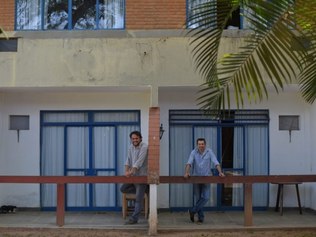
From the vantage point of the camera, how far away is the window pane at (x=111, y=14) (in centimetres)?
1150

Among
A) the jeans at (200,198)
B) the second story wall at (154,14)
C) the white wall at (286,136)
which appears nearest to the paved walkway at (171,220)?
the jeans at (200,198)

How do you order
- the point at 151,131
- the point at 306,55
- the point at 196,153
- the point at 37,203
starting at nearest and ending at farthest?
the point at 306,55
the point at 151,131
the point at 196,153
the point at 37,203

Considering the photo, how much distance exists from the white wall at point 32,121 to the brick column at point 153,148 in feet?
7.07

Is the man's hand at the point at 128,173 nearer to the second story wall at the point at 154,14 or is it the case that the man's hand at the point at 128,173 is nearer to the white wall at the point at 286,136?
the white wall at the point at 286,136

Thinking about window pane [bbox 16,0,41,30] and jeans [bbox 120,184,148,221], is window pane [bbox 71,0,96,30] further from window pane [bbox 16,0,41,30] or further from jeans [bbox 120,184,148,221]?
jeans [bbox 120,184,148,221]

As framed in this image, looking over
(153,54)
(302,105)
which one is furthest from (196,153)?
(302,105)

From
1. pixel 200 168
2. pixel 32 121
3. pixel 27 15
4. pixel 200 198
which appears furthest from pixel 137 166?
pixel 27 15

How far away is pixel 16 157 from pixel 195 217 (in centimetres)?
440

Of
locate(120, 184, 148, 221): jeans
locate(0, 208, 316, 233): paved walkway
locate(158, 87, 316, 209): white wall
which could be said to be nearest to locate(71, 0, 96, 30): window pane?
locate(158, 87, 316, 209): white wall

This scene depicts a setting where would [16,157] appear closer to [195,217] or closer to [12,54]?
[12,54]

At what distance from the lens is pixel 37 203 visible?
1213cm

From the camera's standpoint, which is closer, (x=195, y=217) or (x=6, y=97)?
(x=195, y=217)

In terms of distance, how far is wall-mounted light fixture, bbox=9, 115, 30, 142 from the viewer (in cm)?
1216

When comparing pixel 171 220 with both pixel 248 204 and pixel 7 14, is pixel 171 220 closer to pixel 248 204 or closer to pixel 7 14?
pixel 248 204
